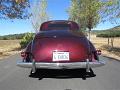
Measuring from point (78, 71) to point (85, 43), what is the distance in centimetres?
158

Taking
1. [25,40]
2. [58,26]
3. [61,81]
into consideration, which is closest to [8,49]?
[25,40]

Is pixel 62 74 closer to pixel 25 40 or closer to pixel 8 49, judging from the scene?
pixel 25 40

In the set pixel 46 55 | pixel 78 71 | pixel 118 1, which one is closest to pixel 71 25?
pixel 78 71

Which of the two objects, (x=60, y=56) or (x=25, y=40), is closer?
(x=60, y=56)

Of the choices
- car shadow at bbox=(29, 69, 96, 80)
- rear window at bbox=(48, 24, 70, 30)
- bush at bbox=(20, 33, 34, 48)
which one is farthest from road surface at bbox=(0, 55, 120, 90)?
bush at bbox=(20, 33, 34, 48)

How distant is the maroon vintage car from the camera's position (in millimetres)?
9789

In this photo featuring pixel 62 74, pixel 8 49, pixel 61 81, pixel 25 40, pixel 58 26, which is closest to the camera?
pixel 61 81

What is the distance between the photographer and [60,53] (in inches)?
391

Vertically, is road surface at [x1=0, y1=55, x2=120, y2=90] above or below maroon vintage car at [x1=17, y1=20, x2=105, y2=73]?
below

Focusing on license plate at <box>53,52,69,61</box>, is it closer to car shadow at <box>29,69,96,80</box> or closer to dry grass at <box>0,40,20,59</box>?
car shadow at <box>29,69,96,80</box>

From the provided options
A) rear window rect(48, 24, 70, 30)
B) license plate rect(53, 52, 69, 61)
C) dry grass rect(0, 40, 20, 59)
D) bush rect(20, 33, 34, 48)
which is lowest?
dry grass rect(0, 40, 20, 59)

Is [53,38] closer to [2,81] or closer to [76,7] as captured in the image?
[2,81]

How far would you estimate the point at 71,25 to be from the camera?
12383 millimetres

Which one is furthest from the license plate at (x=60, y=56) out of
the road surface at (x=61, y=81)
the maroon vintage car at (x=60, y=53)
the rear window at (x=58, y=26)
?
the rear window at (x=58, y=26)
